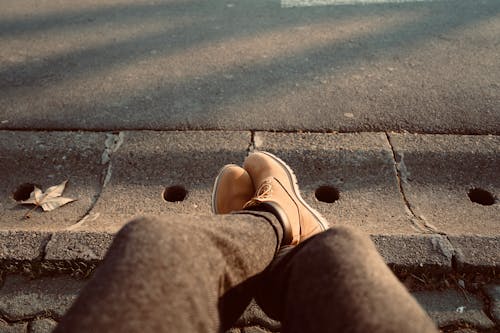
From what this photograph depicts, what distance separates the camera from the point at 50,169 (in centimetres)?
226

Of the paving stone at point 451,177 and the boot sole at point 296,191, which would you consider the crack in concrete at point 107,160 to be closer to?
the boot sole at point 296,191

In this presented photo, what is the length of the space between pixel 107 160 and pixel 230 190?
2.33 ft

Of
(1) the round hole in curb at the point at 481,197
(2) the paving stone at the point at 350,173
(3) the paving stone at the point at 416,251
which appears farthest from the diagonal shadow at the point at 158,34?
(3) the paving stone at the point at 416,251

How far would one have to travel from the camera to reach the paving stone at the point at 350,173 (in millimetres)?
1974

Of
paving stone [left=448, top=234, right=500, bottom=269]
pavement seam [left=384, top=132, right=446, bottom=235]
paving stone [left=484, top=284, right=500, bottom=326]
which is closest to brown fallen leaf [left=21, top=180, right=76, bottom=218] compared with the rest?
pavement seam [left=384, top=132, right=446, bottom=235]

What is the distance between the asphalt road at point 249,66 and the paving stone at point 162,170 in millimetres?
113

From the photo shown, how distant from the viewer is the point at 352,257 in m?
1.16

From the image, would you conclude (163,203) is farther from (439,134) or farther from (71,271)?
(439,134)

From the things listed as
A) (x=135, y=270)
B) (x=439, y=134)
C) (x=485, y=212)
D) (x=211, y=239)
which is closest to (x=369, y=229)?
(x=485, y=212)

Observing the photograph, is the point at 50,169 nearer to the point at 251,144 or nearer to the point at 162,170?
the point at 162,170

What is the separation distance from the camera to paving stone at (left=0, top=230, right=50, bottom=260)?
1.81m

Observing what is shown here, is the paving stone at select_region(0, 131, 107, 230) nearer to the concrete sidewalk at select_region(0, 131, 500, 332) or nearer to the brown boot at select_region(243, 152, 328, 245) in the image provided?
the concrete sidewalk at select_region(0, 131, 500, 332)

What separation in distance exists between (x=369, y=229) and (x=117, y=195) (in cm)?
116

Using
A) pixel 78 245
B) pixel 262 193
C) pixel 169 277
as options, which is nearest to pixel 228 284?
pixel 169 277
